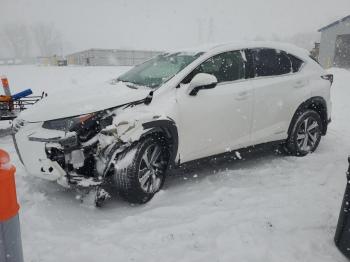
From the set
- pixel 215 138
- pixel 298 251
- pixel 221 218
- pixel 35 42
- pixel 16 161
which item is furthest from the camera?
pixel 35 42

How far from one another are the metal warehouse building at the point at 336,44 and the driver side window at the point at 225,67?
87.5ft

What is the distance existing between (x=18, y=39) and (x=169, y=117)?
12810 cm

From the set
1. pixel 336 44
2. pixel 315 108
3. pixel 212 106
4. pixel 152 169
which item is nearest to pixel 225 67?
pixel 212 106

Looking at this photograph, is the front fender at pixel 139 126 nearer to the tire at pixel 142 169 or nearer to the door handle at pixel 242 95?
the tire at pixel 142 169

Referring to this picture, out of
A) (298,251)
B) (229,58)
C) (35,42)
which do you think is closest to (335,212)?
(298,251)

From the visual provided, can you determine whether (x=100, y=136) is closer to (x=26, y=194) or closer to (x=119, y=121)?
(x=119, y=121)

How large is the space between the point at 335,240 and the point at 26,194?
Result: 3.47m

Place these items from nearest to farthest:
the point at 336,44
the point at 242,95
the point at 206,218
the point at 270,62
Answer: the point at 206,218 → the point at 242,95 → the point at 270,62 → the point at 336,44

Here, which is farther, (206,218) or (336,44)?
(336,44)

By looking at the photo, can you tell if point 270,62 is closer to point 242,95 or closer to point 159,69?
point 242,95

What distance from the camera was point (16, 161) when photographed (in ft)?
17.1

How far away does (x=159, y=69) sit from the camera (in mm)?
4684

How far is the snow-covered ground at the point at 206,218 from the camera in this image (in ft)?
9.82

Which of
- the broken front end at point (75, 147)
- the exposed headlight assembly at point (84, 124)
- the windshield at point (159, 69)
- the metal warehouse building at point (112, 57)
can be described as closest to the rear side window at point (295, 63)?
the windshield at point (159, 69)
